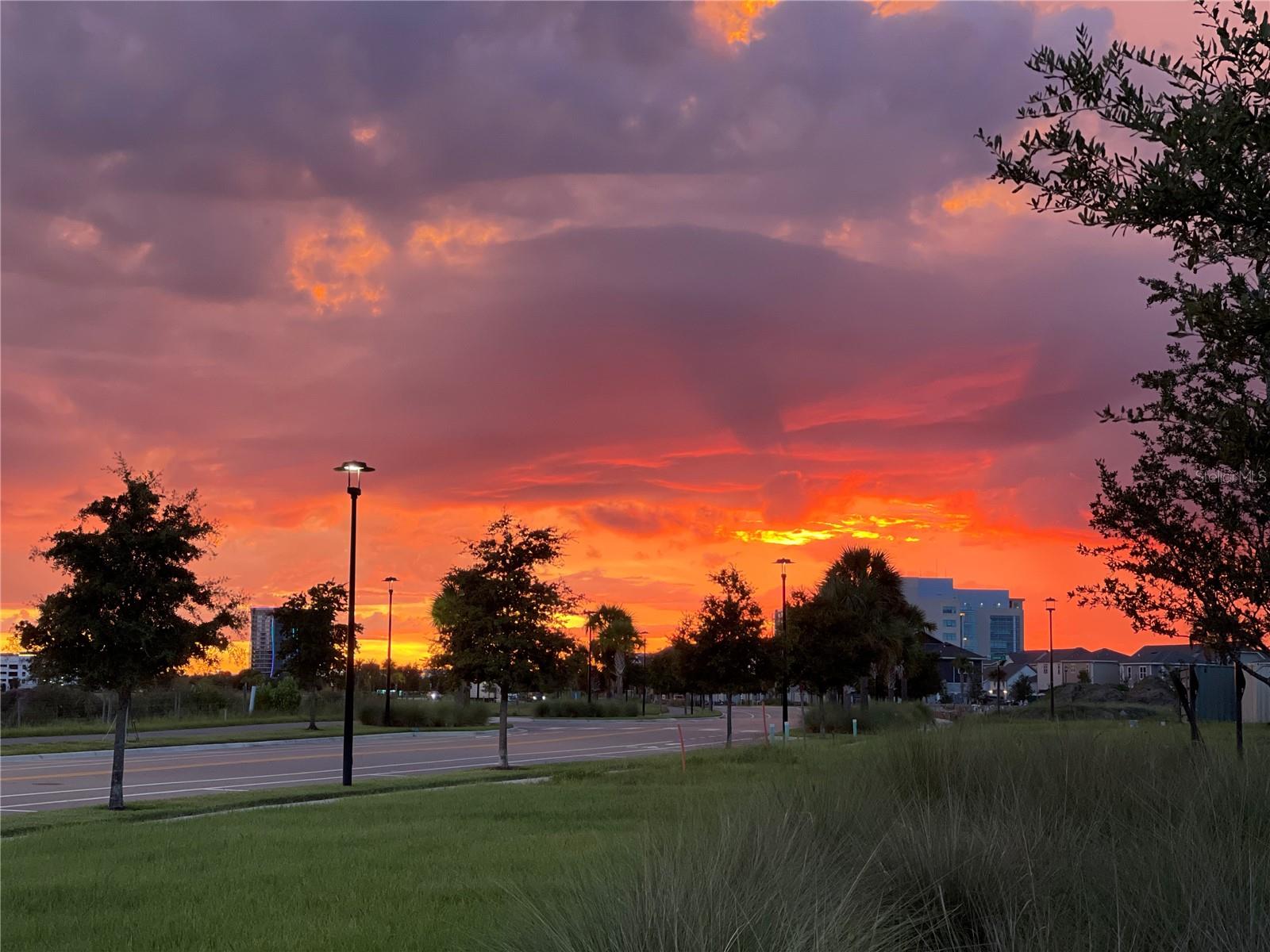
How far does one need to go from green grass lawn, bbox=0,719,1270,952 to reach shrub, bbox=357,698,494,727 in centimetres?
4106

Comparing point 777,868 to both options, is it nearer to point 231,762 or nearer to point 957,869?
point 957,869

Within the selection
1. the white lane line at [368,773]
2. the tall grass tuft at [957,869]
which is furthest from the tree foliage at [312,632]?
the tall grass tuft at [957,869]

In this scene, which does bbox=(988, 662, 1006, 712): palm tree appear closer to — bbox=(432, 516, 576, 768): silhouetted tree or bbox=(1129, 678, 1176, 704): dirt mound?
bbox=(1129, 678, 1176, 704): dirt mound

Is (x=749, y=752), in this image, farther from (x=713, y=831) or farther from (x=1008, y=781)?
(x=713, y=831)

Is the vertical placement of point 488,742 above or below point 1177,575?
below

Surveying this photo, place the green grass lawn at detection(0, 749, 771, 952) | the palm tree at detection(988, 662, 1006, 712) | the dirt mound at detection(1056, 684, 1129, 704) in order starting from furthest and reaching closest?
the palm tree at detection(988, 662, 1006, 712), the dirt mound at detection(1056, 684, 1129, 704), the green grass lawn at detection(0, 749, 771, 952)

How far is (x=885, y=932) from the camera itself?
6.38m

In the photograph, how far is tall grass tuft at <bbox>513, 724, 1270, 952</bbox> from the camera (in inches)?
233

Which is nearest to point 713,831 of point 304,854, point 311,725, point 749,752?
point 304,854

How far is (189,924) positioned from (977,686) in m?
127

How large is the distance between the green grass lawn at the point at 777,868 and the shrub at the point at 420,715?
1616 inches

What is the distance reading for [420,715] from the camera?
56.9 metres

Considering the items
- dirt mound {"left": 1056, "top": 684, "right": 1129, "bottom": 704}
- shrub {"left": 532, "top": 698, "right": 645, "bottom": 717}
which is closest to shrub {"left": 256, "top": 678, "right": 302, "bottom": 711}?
shrub {"left": 532, "top": 698, "right": 645, "bottom": 717}

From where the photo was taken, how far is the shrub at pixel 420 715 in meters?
56.2
